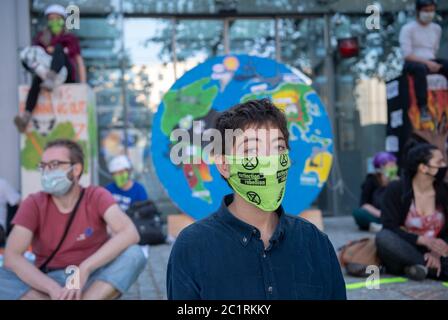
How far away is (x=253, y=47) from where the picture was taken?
28.7 feet

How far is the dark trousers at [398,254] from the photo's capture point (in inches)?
170

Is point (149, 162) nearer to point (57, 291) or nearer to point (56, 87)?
point (56, 87)

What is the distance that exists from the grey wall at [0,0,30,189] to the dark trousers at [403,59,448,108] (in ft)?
14.8

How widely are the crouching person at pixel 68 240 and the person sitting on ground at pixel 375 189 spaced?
4198 mm

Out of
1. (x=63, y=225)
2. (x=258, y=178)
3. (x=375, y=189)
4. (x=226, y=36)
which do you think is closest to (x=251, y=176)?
(x=258, y=178)

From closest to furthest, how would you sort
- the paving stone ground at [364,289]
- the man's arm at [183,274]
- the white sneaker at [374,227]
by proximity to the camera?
the man's arm at [183,274] < the paving stone ground at [364,289] < the white sneaker at [374,227]

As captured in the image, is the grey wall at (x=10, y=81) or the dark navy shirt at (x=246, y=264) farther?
the grey wall at (x=10, y=81)

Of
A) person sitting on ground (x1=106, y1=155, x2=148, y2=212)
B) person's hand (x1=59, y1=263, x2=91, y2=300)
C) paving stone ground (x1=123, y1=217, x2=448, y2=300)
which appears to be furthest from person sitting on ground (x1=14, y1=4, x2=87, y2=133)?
person's hand (x1=59, y1=263, x2=91, y2=300)

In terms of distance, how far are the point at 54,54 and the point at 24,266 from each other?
300 centimetres

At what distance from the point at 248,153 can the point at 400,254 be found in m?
2.95

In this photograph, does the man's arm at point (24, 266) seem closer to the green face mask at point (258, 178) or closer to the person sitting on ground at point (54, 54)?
the green face mask at point (258, 178)

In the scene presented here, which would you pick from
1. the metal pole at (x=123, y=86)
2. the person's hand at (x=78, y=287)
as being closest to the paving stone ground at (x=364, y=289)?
the person's hand at (x=78, y=287)

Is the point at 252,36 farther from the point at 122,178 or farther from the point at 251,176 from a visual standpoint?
the point at 251,176
